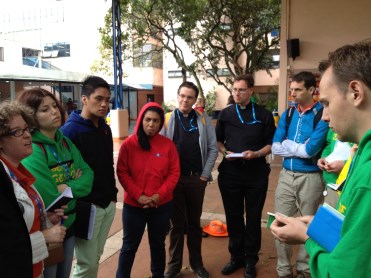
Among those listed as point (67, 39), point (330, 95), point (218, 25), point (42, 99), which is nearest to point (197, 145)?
point (42, 99)

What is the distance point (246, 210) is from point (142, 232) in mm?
1172

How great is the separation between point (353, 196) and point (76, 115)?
218 centimetres

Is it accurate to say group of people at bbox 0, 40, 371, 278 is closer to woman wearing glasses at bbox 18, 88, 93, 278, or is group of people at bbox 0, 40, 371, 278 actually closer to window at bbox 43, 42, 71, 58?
woman wearing glasses at bbox 18, 88, 93, 278

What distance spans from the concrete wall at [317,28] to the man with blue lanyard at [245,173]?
573 cm

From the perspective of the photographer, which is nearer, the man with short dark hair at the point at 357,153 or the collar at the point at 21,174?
the man with short dark hair at the point at 357,153

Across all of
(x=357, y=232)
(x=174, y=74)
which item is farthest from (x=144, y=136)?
(x=174, y=74)

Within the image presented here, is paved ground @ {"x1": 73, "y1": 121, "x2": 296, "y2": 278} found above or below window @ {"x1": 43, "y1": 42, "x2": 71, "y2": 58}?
below

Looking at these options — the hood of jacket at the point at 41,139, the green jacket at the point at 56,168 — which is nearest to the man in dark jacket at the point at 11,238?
the green jacket at the point at 56,168


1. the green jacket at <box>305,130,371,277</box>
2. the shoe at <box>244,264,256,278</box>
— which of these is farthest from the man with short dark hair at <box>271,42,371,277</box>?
the shoe at <box>244,264,256,278</box>

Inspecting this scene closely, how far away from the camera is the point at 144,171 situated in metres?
2.95

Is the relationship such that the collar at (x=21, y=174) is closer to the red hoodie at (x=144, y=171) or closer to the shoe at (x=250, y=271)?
the red hoodie at (x=144, y=171)

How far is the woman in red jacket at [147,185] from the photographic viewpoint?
2914 mm

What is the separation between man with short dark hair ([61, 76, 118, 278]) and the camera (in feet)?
8.32

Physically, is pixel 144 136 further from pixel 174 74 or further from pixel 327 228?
pixel 174 74
